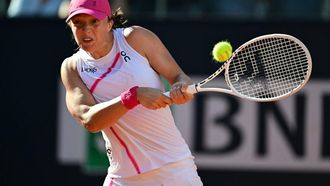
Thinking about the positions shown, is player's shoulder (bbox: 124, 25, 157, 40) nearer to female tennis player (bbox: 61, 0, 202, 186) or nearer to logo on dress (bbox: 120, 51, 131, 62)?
female tennis player (bbox: 61, 0, 202, 186)

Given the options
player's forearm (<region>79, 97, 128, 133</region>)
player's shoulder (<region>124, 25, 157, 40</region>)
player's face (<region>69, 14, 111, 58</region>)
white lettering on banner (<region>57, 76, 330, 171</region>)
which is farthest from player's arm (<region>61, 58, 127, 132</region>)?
white lettering on banner (<region>57, 76, 330, 171</region>)

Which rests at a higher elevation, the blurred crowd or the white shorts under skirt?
the blurred crowd

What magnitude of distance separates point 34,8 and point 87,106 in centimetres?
377

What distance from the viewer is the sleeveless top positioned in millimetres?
4137

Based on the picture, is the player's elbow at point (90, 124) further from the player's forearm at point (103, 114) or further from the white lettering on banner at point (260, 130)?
the white lettering on banner at point (260, 130)

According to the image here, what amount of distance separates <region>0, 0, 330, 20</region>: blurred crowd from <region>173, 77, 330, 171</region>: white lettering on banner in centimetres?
108

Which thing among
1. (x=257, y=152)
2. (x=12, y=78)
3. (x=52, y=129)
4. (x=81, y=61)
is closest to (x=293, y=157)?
(x=257, y=152)

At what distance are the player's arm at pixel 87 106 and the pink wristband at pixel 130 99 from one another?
27 millimetres

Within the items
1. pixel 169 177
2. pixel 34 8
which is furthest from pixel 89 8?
pixel 34 8

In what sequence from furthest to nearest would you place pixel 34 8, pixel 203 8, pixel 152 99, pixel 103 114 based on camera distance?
pixel 203 8 < pixel 34 8 < pixel 103 114 < pixel 152 99

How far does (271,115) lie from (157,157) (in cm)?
280

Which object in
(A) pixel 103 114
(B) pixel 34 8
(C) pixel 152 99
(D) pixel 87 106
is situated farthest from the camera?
(B) pixel 34 8

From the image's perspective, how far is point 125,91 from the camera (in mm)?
4062

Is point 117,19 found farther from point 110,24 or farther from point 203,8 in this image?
point 203,8
